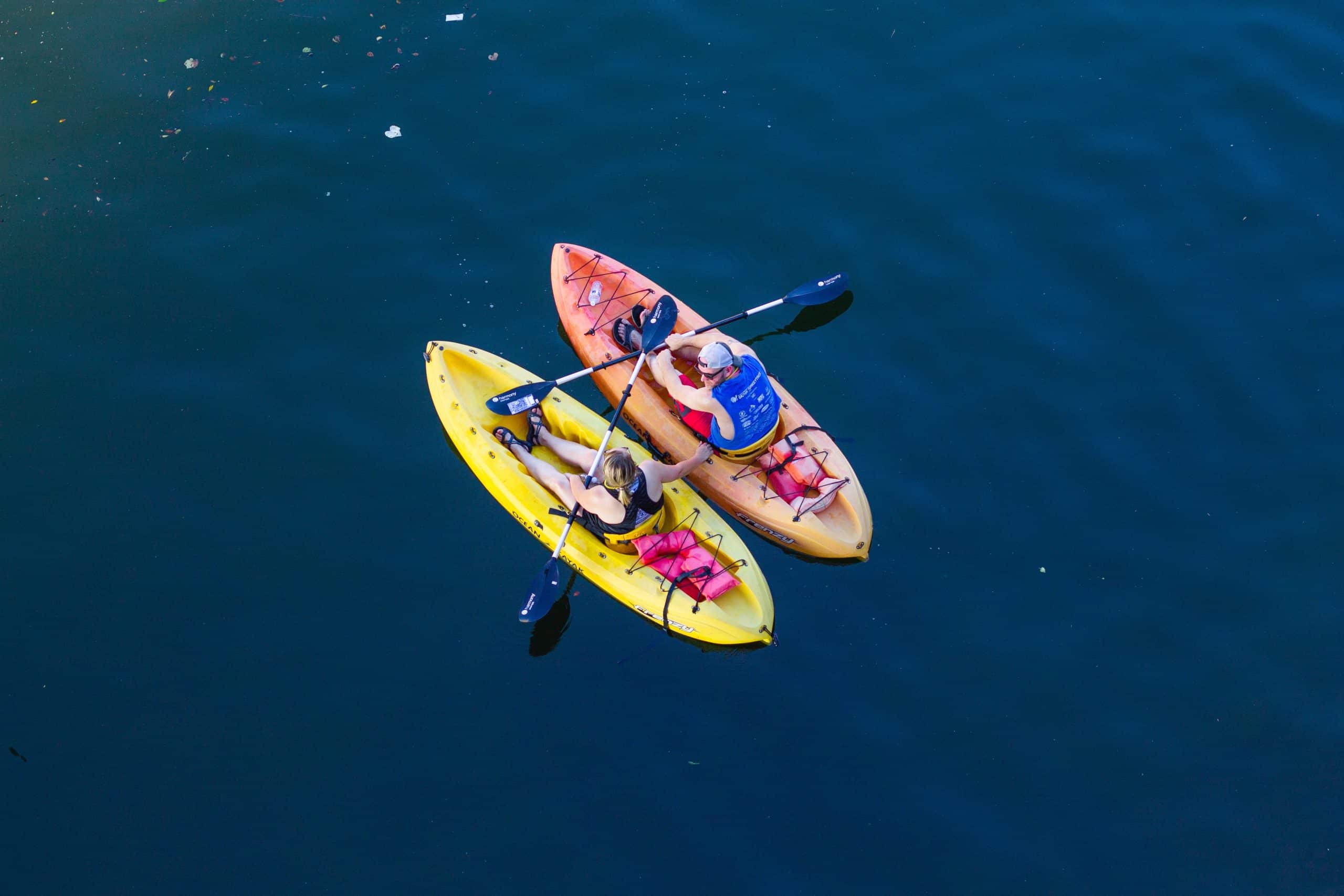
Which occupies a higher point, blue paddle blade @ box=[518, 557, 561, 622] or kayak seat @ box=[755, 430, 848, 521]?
kayak seat @ box=[755, 430, 848, 521]

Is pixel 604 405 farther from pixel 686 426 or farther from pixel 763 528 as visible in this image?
pixel 763 528

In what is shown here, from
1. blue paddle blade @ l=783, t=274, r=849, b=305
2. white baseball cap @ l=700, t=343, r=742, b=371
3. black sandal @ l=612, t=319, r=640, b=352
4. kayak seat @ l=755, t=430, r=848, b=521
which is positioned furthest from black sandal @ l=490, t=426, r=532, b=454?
blue paddle blade @ l=783, t=274, r=849, b=305

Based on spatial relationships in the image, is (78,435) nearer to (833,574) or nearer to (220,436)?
(220,436)

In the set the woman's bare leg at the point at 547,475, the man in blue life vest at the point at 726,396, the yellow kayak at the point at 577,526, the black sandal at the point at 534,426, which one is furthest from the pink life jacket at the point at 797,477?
the black sandal at the point at 534,426

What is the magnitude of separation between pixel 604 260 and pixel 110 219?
16.1 ft

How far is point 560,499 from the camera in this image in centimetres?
817

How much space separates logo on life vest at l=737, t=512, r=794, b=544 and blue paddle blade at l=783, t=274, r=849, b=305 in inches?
82.9

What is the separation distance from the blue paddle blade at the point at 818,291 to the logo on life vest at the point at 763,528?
2.11 metres

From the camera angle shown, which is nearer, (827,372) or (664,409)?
(664,409)

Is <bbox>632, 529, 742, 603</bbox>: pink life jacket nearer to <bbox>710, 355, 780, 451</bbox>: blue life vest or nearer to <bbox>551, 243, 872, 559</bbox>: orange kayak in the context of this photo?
<bbox>551, 243, 872, 559</bbox>: orange kayak

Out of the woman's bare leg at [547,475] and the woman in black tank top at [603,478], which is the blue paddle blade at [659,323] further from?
the woman's bare leg at [547,475]

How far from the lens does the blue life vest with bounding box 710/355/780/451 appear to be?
7.64 meters

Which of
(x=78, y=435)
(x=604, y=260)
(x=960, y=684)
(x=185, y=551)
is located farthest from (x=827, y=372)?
(x=78, y=435)

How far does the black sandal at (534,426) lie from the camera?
852 centimetres
